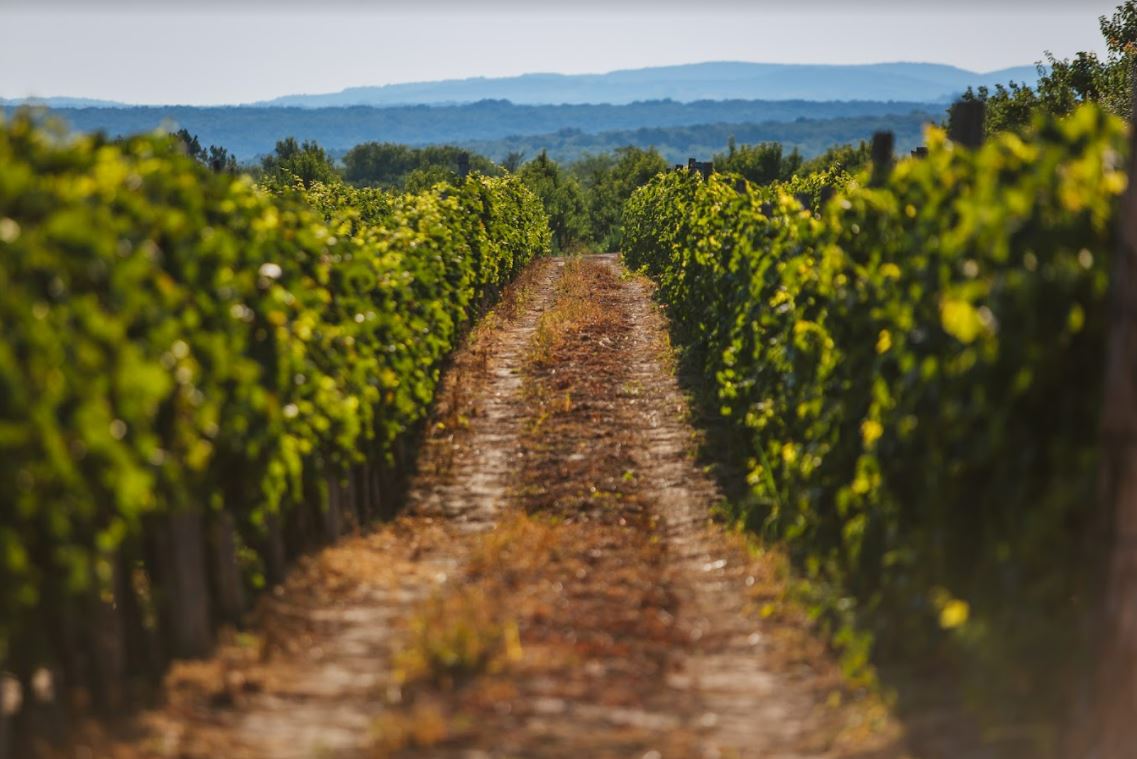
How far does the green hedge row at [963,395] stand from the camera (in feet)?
16.1

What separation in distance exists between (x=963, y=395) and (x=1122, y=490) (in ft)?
3.09

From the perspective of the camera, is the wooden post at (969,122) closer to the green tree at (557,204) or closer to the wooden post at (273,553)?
the wooden post at (273,553)

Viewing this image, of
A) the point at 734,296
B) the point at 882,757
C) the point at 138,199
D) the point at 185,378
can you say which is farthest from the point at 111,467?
the point at 734,296

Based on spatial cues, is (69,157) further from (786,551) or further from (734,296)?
(734,296)

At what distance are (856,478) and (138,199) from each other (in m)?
4.01

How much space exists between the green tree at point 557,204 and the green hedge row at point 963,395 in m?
50.2

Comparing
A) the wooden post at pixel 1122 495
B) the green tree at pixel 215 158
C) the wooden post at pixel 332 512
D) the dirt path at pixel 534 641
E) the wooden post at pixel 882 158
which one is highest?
the green tree at pixel 215 158

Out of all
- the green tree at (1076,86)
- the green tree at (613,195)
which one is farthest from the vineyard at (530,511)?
the green tree at (613,195)

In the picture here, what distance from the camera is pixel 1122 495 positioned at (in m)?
4.48

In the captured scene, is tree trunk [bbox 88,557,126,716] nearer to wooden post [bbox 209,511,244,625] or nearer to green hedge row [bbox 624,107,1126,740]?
wooden post [bbox 209,511,244,625]

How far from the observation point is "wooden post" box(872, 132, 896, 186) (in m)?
8.48

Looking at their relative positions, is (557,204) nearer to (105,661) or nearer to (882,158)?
(882,158)

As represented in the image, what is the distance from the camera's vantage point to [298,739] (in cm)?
538

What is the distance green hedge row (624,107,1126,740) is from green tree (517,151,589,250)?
5022 cm
